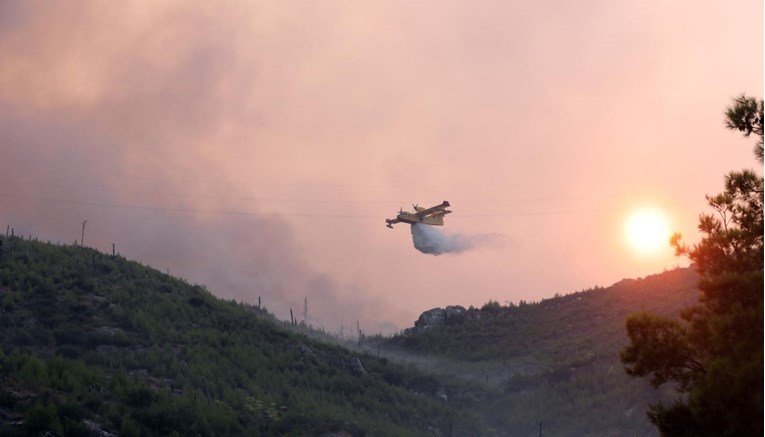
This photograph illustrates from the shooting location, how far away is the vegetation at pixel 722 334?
2834 cm

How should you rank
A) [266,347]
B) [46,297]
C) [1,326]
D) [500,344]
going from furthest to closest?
[500,344] < [266,347] < [46,297] < [1,326]

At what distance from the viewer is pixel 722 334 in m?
29.8

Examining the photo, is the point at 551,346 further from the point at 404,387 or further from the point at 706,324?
the point at 706,324

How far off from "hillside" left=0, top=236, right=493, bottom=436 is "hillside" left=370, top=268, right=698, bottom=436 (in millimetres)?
6604

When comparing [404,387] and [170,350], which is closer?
[170,350]

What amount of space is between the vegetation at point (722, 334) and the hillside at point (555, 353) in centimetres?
5304

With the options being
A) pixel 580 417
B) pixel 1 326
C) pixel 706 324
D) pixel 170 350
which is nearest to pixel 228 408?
pixel 170 350

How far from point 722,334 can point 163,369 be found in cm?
5728

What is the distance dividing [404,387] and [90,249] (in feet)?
114

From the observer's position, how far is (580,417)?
92062 mm

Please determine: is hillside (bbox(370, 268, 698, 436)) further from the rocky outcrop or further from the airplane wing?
the airplane wing

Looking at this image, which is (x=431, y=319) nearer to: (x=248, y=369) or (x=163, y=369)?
(x=248, y=369)

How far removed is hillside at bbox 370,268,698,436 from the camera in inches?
3629

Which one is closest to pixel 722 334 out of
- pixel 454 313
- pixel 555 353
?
pixel 555 353
